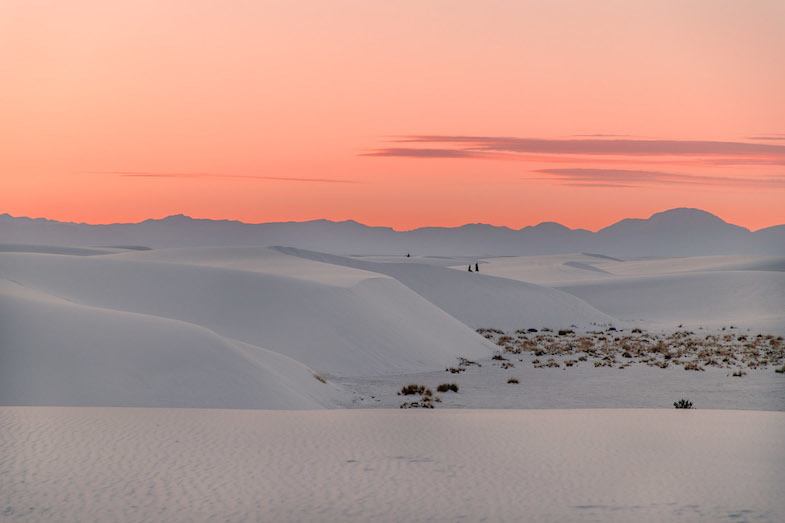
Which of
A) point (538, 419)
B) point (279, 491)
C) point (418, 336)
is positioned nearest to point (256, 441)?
point (279, 491)

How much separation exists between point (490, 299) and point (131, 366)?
43957 mm

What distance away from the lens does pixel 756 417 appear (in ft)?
57.6

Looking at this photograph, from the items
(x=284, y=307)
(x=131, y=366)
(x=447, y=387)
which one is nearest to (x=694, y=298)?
(x=284, y=307)

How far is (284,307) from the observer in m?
37.5

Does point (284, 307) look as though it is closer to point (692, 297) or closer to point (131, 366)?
point (131, 366)

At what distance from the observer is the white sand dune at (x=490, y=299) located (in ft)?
201

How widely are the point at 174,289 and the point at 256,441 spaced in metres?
26.8

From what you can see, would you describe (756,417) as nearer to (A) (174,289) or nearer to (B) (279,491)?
(B) (279,491)

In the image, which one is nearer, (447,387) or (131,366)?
(131,366)

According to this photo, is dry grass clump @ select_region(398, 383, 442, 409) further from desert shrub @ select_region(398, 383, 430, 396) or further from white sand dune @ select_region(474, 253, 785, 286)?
white sand dune @ select_region(474, 253, 785, 286)

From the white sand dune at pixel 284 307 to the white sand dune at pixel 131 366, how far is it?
6948 mm

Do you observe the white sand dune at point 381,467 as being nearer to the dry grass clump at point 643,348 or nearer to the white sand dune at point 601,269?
the dry grass clump at point 643,348

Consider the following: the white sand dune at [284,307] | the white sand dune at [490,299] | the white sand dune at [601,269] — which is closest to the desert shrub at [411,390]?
the white sand dune at [284,307]

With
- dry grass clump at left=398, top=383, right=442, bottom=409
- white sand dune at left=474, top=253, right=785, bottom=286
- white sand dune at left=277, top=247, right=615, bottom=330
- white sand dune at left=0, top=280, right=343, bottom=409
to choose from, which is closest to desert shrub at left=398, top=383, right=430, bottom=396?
dry grass clump at left=398, top=383, right=442, bottom=409
